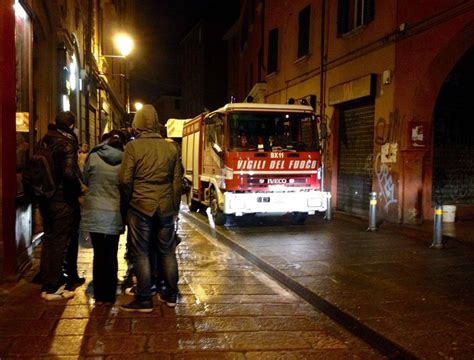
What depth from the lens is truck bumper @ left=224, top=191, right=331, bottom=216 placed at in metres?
10.2

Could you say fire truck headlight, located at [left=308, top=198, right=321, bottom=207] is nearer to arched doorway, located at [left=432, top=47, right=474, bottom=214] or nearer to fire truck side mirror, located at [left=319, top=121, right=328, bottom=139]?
fire truck side mirror, located at [left=319, top=121, right=328, bottom=139]

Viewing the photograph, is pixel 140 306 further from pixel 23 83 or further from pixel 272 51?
pixel 272 51

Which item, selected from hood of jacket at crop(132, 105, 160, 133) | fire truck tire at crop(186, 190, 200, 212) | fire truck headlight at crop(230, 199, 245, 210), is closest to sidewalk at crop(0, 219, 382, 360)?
hood of jacket at crop(132, 105, 160, 133)

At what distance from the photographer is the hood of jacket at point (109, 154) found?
522cm

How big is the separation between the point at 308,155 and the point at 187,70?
40.5m

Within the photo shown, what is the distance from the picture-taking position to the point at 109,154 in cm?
523

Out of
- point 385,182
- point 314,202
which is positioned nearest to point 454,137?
point 385,182

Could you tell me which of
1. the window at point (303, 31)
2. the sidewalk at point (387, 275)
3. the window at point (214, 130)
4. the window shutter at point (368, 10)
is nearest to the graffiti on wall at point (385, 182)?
the sidewalk at point (387, 275)

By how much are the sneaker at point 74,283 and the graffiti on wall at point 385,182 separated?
24.5 feet

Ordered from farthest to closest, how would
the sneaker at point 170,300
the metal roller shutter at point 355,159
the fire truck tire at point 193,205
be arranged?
the fire truck tire at point 193,205 < the metal roller shutter at point 355,159 < the sneaker at point 170,300

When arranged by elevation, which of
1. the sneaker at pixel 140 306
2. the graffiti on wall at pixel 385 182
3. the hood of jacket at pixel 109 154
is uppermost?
the hood of jacket at pixel 109 154

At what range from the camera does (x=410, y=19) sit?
10.8m

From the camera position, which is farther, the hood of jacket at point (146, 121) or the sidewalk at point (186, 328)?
the hood of jacket at point (146, 121)

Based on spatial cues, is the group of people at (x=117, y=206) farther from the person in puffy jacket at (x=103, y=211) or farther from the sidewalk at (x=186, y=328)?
the sidewalk at (x=186, y=328)
